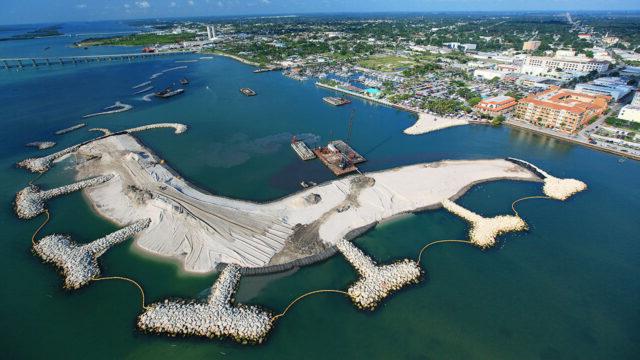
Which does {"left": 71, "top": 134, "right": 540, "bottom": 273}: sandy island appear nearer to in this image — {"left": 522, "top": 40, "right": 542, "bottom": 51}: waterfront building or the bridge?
the bridge

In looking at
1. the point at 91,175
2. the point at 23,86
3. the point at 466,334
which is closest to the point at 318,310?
the point at 466,334

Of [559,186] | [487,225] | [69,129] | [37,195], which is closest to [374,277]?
[487,225]

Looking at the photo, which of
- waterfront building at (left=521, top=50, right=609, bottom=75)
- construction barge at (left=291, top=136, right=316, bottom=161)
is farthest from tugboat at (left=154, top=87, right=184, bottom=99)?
waterfront building at (left=521, top=50, right=609, bottom=75)

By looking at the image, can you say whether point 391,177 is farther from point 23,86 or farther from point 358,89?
point 23,86

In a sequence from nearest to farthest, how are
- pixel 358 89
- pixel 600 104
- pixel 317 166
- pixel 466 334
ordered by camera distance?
pixel 466 334 → pixel 317 166 → pixel 600 104 → pixel 358 89

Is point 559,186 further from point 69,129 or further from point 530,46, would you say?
point 530,46
